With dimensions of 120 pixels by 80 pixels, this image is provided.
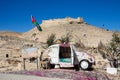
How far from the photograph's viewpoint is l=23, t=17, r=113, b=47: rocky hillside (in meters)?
73.8

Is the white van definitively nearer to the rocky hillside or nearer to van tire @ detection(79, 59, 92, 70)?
van tire @ detection(79, 59, 92, 70)

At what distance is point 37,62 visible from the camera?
69.1 ft

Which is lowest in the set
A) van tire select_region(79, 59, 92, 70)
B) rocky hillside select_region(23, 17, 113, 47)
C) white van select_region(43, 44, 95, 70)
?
van tire select_region(79, 59, 92, 70)

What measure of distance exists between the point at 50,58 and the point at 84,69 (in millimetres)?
2597

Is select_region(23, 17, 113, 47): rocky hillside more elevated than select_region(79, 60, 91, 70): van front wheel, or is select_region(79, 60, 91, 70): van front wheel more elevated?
select_region(23, 17, 113, 47): rocky hillside

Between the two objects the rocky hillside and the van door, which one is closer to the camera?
the van door

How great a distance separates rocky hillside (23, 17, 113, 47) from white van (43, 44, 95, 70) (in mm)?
47006

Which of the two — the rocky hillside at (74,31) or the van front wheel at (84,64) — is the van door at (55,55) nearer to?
the van front wheel at (84,64)

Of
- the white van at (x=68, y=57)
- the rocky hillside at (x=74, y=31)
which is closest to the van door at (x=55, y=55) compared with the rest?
the white van at (x=68, y=57)

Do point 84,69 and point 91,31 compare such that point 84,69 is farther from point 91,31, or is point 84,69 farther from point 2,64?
point 91,31

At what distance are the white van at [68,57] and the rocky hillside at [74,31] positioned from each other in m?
47.0

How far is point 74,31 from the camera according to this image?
8200cm

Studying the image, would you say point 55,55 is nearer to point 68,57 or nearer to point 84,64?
point 68,57

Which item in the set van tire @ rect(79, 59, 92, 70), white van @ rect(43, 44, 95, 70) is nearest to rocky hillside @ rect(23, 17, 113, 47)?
white van @ rect(43, 44, 95, 70)
